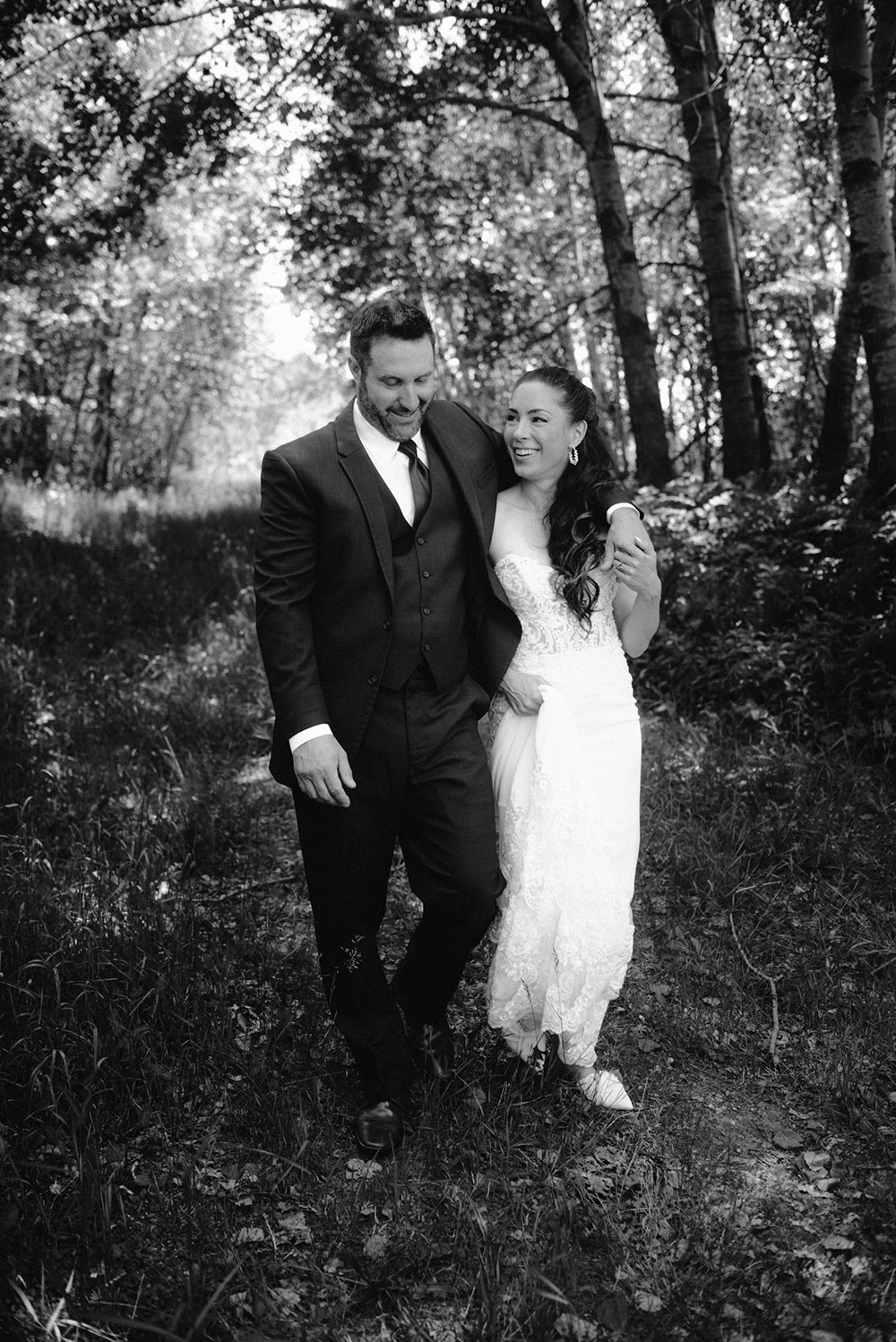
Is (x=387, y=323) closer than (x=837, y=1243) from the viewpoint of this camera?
No

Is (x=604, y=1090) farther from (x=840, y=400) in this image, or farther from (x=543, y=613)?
(x=840, y=400)

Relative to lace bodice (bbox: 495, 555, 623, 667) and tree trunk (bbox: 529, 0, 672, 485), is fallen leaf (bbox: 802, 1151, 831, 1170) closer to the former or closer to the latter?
lace bodice (bbox: 495, 555, 623, 667)

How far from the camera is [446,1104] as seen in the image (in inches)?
131

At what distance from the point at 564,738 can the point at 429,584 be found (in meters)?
0.69

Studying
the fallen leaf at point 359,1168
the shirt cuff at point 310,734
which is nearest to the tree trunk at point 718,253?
the shirt cuff at point 310,734

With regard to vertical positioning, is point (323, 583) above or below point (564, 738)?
above

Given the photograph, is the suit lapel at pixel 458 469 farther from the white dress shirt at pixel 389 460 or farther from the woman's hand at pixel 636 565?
the woman's hand at pixel 636 565

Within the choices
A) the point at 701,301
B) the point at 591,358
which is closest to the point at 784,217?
the point at 701,301

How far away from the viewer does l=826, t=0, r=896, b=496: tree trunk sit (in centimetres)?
633

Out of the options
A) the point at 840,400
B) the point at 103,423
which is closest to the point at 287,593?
the point at 840,400

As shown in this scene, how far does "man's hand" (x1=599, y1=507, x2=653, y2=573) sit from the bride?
1.8 inches

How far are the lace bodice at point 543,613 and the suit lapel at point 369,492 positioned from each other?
0.53 m

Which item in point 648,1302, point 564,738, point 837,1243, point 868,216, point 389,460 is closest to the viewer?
point 648,1302

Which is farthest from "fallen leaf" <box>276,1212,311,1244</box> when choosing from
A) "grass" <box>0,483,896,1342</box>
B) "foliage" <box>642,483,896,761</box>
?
"foliage" <box>642,483,896,761</box>
